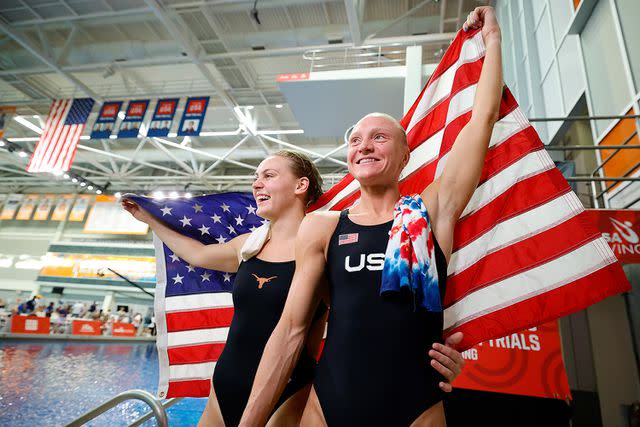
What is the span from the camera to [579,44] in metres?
5.94

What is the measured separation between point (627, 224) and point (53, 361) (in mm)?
11622

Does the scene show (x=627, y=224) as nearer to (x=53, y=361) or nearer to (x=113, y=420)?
(x=113, y=420)

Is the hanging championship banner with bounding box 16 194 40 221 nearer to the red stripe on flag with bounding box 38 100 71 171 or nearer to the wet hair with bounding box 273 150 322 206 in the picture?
the red stripe on flag with bounding box 38 100 71 171

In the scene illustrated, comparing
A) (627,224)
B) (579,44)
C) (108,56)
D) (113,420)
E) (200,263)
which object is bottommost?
(113,420)

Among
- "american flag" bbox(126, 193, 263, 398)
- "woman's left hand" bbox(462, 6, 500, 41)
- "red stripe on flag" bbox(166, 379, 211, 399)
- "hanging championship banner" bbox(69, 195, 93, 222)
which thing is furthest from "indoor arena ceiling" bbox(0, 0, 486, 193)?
"hanging championship banner" bbox(69, 195, 93, 222)

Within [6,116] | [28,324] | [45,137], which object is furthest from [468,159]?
[6,116]

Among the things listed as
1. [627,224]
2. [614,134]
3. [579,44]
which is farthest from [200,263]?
[579,44]

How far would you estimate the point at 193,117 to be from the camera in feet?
36.7

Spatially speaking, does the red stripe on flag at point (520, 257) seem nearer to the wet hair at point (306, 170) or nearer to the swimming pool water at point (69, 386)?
the wet hair at point (306, 170)

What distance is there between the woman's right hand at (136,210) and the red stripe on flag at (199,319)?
73cm

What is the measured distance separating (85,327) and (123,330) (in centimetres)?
155

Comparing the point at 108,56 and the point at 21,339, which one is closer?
the point at 108,56

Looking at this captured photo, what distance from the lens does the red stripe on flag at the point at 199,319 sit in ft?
8.46

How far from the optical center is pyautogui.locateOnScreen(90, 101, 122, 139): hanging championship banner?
11539mm
